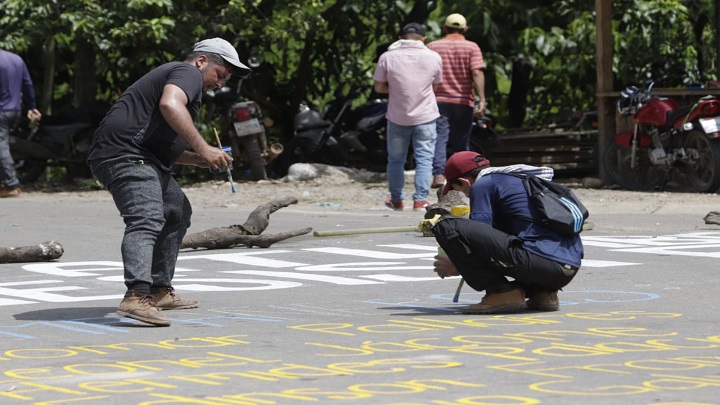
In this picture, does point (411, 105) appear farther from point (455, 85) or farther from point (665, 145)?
point (665, 145)

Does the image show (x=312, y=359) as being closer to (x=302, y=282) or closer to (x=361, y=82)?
(x=302, y=282)

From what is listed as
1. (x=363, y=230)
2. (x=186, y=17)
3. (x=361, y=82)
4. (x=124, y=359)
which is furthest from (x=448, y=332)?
(x=361, y=82)

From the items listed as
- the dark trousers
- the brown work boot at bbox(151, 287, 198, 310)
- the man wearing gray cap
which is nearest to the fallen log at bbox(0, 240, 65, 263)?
the brown work boot at bbox(151, 287, 198, 310)

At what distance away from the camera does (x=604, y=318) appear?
8.10 m

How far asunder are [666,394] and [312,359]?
1715mm

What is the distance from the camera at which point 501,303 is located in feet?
27.2

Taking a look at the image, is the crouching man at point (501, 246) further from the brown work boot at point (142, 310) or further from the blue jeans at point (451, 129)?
the blue jeans at point (451, 129)

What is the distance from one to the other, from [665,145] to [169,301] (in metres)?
9.61

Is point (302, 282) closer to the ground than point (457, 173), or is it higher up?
closer to the ground

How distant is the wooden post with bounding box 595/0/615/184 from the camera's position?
1828cm

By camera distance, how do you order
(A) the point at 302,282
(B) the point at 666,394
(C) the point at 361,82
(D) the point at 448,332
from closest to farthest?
(B) the point at 666,394
(D) the point at 448,332
(A) the point at 302,282
(C) the point at 361,82

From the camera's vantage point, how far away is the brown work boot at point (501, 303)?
8.29 metres

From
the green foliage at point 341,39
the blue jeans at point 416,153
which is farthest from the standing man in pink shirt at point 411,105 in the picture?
the green foliage at point 341,39

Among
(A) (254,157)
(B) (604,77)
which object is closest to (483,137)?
(B) (604,77)
